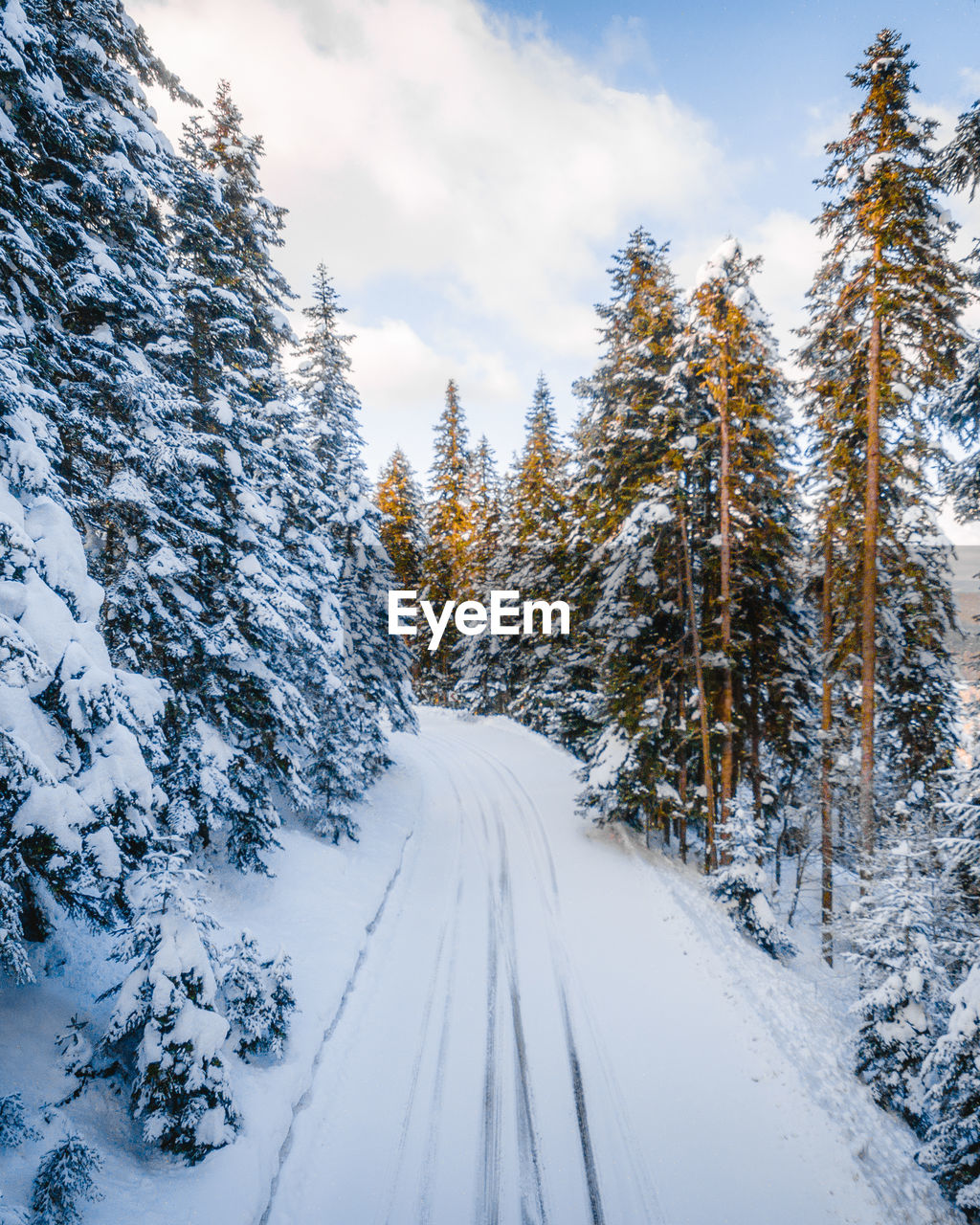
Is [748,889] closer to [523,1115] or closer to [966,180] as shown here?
[523,1115]

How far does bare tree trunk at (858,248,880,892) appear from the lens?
11375 mm

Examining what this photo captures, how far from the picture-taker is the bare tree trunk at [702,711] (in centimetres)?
1412

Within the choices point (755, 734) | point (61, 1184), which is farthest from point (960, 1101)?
point (755, 734)

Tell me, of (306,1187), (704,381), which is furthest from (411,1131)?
(704,381)

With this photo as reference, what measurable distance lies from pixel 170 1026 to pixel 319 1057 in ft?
11.3

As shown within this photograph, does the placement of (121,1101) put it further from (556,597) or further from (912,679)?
(556,597)

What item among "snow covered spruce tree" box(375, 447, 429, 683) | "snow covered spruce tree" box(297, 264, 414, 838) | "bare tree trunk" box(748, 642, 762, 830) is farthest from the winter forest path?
"snow covered spruce tree" box(375, 447, 429, 683)

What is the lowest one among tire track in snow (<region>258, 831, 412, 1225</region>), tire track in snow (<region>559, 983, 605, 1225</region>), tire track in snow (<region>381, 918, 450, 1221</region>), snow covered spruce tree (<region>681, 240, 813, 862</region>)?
tire track in snow (<region>559, 983, 605, 1225</region>)

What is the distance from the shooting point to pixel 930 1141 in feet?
19.6

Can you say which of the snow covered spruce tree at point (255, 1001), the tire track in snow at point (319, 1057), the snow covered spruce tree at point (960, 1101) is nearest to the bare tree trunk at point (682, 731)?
the tire track in snow at point (319, 1057)

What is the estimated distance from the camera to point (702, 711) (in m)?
14.1

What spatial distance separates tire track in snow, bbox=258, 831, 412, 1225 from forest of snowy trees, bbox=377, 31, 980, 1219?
7.04m

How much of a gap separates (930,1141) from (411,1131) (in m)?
6.00

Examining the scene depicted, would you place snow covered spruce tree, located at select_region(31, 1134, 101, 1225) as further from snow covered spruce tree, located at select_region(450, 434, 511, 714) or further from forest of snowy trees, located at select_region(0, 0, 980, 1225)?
snow covered spruce tree, located at select_region(450, 434, 511, 714)
